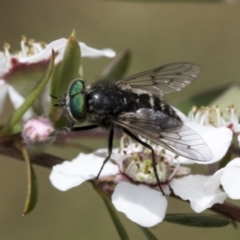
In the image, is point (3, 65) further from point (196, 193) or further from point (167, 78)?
point (196, 193)

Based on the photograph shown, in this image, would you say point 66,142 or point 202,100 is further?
point 202,100

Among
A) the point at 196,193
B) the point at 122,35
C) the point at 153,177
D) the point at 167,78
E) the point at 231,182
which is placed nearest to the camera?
the point at 231,182

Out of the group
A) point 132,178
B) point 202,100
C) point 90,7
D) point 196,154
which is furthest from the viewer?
point 90,7

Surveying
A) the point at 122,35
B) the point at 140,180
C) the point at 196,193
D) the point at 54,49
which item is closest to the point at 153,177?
the point at 140,180

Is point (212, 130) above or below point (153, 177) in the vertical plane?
above

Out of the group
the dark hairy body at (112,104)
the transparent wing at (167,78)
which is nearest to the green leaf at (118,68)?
the transparent wing at (167,78)

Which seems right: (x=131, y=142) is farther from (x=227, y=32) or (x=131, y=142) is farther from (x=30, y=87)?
(x=227, y=32)

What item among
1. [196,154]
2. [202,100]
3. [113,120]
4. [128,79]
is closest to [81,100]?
[113,120]
